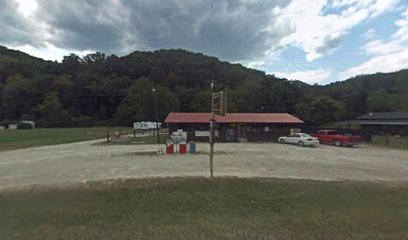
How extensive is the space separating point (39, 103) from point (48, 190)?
377 feet

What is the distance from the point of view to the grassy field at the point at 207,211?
587cm

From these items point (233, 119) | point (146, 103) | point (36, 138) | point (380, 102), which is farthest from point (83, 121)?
point (380, 102)

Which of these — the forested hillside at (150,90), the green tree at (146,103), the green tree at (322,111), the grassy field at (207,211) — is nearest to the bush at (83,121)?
the forested hillside at (150,90)

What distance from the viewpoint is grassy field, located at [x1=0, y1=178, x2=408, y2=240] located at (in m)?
5.87

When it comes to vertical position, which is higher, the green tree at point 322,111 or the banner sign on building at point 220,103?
the green tree at point 322,111

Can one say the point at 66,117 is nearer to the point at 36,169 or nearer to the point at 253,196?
the point at 36,169

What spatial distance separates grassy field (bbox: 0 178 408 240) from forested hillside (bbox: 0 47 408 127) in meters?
61.4

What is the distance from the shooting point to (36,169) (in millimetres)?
14977

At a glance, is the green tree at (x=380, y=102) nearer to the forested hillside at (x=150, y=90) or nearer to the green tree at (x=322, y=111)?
the forested hillside at (x=150, y=90)

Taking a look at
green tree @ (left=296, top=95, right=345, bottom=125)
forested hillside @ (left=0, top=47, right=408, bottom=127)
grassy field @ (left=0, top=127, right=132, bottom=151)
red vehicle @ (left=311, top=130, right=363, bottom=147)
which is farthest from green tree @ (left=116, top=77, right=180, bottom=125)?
red vehicle @ (left=311, top=130, right=363, bottom=147)

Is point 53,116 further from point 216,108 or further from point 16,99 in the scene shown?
point 216,108

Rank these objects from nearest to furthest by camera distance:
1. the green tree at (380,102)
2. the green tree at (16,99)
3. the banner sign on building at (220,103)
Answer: the banner sign on building at (220,103) < the green tree at (380,102) < the green tree at (16,99)

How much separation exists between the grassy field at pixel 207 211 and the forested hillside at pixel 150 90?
6136cm

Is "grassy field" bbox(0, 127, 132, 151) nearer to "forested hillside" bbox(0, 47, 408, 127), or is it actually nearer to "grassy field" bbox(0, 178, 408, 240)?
"grassy field" bbox(0, 178, 408, 240)
